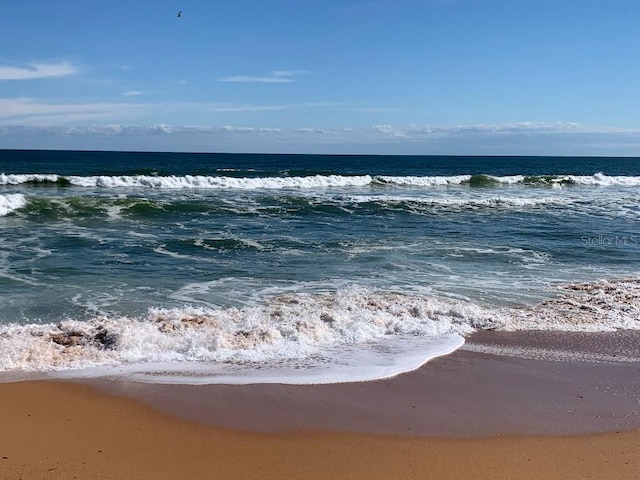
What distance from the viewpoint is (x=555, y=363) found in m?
6.35

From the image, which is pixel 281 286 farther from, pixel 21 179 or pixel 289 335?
pixel 21 179

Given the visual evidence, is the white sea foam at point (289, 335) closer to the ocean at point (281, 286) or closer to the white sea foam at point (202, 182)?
the ocean at point (281, 286)

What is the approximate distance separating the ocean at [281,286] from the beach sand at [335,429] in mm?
437

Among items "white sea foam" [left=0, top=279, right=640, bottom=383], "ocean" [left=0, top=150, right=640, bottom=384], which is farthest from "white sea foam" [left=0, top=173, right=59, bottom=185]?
"white sea foam" [left=0, top=279, right=640, bottom=383]

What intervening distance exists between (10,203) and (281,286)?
13561 mm

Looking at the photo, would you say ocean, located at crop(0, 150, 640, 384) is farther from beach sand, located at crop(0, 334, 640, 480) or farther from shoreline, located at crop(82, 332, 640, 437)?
beach sand, located at crop(0, 334, 640, 480)

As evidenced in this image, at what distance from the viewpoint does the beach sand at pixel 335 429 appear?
4.05 m

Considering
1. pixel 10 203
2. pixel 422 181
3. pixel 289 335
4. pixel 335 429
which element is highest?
pixel 422 181

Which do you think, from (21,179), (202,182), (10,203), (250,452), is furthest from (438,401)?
(21,179)

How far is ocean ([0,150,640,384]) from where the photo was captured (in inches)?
245

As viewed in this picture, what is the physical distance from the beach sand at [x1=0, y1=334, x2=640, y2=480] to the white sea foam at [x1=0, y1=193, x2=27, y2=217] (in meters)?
15.3

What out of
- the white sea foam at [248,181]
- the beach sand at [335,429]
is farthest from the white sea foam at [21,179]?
the beach sand at [335,429]

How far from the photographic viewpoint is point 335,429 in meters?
4.69

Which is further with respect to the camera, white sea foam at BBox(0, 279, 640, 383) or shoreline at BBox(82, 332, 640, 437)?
white sea foam at BBox(0, 279, 640, 383)
